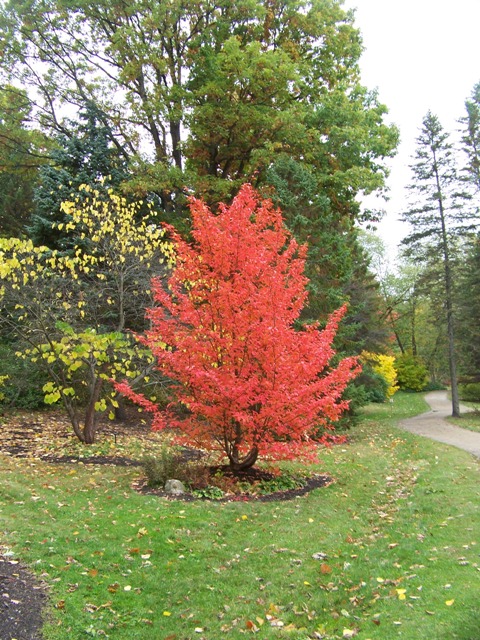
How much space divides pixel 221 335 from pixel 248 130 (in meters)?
11.3

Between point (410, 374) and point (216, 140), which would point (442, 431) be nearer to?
point (216, 140)

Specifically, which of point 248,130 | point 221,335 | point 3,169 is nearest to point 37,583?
point 221,335

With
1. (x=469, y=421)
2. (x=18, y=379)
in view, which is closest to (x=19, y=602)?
(x=18, y=379)

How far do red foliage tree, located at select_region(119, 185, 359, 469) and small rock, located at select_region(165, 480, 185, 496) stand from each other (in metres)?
0.89

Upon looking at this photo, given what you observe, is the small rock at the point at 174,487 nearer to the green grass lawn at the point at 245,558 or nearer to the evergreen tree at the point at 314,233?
the green grass lawn at the point at 245,558

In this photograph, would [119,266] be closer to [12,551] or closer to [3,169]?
[12,551]

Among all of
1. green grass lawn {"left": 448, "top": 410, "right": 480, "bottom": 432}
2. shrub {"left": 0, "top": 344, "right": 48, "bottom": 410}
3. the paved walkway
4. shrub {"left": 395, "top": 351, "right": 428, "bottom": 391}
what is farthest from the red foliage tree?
shrub {"left": 395, "top": 351, "right": 428, "bottom": 391}

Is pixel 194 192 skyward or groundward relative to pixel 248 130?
groundward

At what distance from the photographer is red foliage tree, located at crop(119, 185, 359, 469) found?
24.7 feet

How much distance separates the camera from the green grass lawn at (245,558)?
4031 millimetres

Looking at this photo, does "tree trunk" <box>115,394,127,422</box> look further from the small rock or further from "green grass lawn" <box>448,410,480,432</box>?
"green grass lawn" <box>448,410,480,432</box>

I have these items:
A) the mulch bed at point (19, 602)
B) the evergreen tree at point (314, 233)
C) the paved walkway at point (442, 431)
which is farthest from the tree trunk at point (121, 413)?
the mulch bed at point (19, 602)

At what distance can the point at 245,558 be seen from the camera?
547cm

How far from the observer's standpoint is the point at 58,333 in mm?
10320
